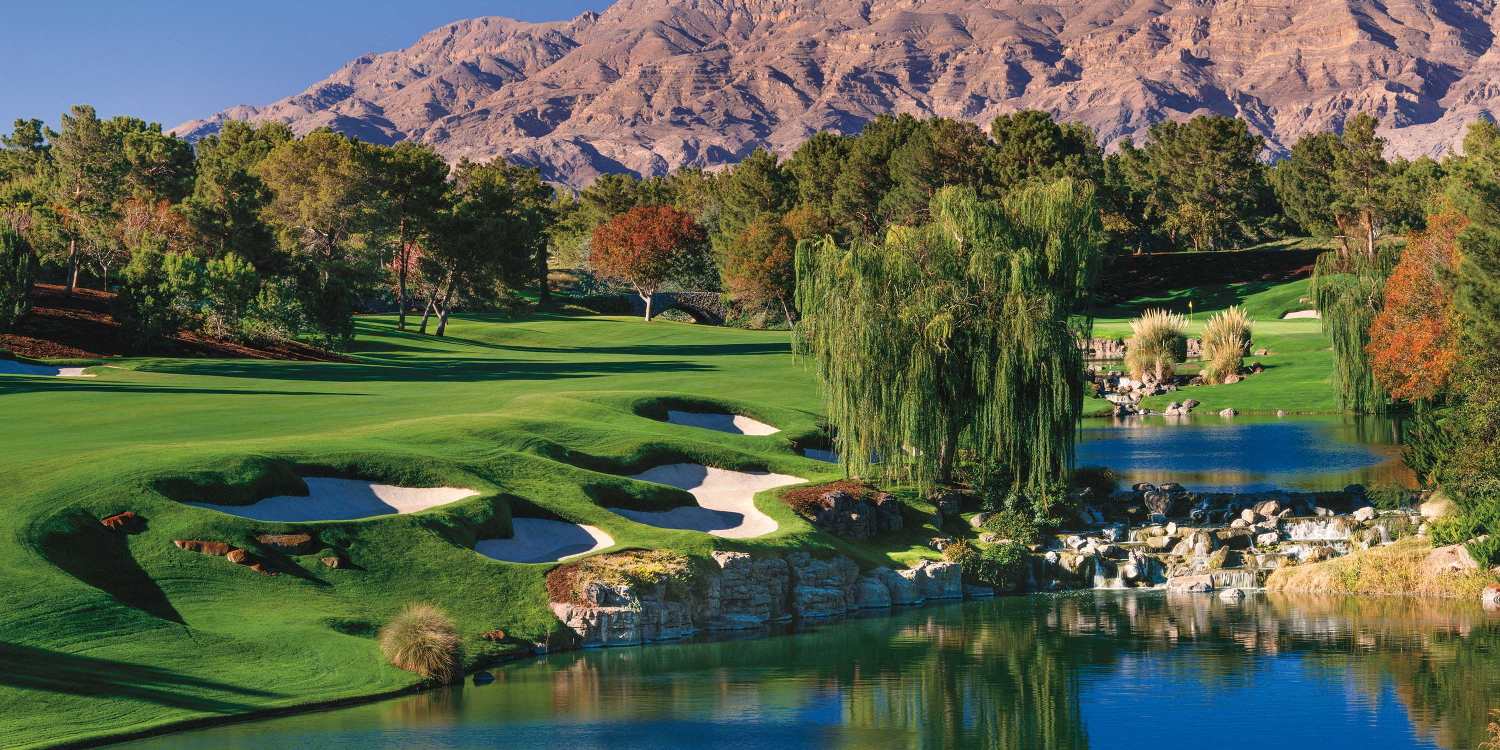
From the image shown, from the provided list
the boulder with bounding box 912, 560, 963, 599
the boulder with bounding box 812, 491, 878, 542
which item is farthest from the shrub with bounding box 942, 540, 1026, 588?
the boulder with bounding box 812, 491, 878, 542

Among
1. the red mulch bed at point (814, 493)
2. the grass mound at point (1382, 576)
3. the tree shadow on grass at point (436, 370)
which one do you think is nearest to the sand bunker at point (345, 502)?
the red mulch bed at point (814, 493)

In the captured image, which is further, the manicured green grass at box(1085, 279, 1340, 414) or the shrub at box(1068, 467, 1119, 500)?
the manicured green grass at box(1085, 279, 1340, 414)

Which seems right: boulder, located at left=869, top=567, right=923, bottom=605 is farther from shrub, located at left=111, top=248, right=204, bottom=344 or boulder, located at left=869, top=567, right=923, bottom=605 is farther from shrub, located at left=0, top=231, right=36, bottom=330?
shrub, located at left=0, top=231, right=36, bottom=330

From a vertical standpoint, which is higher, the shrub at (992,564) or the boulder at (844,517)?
the boulder at (844,517)

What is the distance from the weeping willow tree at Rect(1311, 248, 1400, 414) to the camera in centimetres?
5291

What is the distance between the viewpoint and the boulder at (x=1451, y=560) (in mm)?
29078

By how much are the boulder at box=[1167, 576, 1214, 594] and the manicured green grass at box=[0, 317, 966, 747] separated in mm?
6290

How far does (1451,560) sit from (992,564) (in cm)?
1053

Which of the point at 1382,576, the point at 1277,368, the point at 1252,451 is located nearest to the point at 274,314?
the point at 1252,451

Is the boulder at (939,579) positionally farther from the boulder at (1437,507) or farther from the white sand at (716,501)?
the boulder at (1437,507)

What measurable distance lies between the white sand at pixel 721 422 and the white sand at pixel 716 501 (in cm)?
619

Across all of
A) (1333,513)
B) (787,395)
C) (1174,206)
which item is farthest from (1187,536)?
(1174,206)

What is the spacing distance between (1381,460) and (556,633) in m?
34.5

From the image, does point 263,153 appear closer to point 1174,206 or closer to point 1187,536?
point 1187,536
